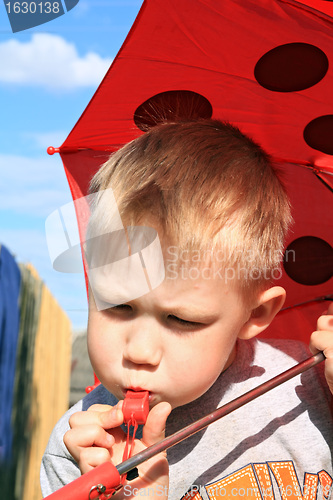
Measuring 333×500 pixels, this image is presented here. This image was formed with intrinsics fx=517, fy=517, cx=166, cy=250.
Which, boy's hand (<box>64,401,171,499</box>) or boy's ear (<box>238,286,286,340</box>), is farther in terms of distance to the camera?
boy's ear (<box>238,286,286,340</box>)

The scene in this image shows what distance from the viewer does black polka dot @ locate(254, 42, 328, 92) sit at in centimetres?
68

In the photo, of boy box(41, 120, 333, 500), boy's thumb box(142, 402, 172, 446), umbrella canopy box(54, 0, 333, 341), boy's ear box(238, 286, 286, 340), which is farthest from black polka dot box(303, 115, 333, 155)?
boy's thumb box(142, 402, 172, 446)

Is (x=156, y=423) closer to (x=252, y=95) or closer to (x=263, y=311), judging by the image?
(x=263, y=311)

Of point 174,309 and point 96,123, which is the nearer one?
point 174,309

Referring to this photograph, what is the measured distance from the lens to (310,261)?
1076 mm

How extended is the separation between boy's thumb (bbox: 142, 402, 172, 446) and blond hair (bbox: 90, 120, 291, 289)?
7.6 inches

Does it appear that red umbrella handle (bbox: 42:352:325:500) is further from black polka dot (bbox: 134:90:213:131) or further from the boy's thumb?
black polka dot (bbox: 134:90:213:131)

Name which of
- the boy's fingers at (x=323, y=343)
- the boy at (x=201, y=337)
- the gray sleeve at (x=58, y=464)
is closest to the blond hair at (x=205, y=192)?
the boy at (x=201, y=337)

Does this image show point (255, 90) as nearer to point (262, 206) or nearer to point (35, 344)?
point (262, 206)

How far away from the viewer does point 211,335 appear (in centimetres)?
66

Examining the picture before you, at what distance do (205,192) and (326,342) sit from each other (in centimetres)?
27

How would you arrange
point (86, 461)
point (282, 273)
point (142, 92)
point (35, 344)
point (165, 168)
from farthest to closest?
point (35, 344), point (282, 273), point (142, 92), point (165, 168), point (86, 461)

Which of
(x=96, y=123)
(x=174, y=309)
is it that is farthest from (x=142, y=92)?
(x=174, y=309)

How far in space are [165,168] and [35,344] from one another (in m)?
1.30
